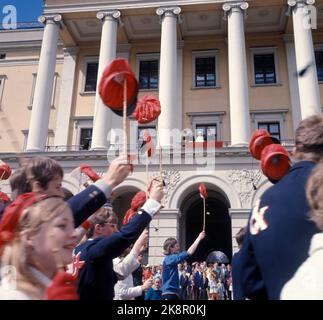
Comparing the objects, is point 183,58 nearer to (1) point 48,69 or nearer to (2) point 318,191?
(1) point 48,69

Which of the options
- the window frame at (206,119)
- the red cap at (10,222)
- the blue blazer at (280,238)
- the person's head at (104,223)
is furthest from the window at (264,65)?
the red cap at (10,222)

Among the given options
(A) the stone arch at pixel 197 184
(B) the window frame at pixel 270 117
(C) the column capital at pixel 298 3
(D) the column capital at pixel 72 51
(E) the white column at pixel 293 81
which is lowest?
(A) the stone arch at pixel 197 184

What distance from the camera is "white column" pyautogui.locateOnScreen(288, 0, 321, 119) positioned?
67.7ft

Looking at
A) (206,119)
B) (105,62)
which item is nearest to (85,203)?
(105,62)

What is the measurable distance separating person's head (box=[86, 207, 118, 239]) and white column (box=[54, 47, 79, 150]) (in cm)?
2134

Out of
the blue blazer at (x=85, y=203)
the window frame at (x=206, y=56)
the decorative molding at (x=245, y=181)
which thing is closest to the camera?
the blue blazer at (x=85, y=203)

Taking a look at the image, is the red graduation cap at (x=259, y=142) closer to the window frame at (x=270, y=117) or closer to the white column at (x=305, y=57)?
the white column at (x=305, y=57)

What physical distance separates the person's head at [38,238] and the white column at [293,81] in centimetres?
2284

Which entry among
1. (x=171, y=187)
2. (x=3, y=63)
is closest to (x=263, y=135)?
(x=171, y=187)

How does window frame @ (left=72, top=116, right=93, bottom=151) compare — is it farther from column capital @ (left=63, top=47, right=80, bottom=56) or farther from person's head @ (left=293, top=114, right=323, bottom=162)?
person's head @ (left=293, top=114, right=323, bottom=162)

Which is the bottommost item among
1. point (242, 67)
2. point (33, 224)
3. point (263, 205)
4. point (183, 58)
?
point (33, 224)

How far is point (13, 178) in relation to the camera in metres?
3.30

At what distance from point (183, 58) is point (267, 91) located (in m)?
5.94

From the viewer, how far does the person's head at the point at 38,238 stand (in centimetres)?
204
